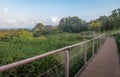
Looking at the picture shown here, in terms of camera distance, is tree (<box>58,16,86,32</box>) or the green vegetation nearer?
the green vegetation

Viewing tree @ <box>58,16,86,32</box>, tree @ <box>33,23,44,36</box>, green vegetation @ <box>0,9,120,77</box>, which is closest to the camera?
green vegetation @ <box>0,9,120,77</box>

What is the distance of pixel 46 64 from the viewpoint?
9.64m

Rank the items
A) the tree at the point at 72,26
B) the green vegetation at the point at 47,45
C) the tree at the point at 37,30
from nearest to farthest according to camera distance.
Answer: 1. the green vegetation at the point at 47,45
2. the tree at the point at 37,30
3. the tree at the point at 72,26

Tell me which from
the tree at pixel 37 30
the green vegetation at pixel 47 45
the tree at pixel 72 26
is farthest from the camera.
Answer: the tree at pixel 72 26

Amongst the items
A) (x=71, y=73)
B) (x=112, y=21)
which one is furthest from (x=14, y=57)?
(x=112, y=21)

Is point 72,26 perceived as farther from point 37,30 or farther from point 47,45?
point 47,45

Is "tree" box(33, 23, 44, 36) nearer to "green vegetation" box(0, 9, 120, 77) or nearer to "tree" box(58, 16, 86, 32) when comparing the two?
"green vegetation" box(0, 9, 120, 77)

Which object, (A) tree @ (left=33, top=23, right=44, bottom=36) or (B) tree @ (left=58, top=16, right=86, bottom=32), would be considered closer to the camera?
(A) tree @ (left=33, top=23, right=44, bottom=36)

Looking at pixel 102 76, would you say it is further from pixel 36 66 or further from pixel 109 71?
pixel 36 66

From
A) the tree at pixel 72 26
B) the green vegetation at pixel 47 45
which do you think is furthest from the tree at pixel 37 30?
the tree at pixel 72 26

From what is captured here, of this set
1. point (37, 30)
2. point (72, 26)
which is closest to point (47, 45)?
point (37, 30)

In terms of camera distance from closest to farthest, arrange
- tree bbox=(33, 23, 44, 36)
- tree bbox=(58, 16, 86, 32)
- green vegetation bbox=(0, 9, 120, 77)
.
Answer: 1. green vegetation bbox=(0, 9, 120, 77)
2. tree bbox=(33, 23, 44, 36)
3. tree bbox=(58, 16, 86, 32)

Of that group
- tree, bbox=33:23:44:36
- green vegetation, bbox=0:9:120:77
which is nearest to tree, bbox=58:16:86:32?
green vegetation, bbox=0:9:120:77

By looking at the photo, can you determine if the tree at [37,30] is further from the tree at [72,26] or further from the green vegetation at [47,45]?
the tree at [72,26]
